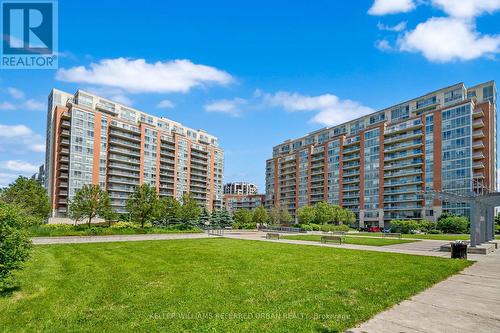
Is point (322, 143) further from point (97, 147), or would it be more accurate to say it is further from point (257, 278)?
point (257, 278)

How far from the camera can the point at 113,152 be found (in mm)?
88750

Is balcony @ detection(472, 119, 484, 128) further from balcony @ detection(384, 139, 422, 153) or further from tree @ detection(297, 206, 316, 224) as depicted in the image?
tree @ detection(297, 206, 316, 224)

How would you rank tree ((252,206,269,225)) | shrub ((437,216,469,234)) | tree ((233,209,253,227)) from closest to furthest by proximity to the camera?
1. shrub ((437,216,469,234))
2. tree ((233,209,253,227))
3. tree ((252,206,269,225))

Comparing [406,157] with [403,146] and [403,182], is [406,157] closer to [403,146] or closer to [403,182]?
[403,146]

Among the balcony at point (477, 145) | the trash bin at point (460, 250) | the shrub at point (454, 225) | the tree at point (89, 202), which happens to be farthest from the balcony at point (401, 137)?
the tree at point (89, 202)

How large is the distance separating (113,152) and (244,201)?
322 feet

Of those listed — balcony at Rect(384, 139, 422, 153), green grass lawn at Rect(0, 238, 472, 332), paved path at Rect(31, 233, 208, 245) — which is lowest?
paved path at Rect(31, 233, 208, 245)

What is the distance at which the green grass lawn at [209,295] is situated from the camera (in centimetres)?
748

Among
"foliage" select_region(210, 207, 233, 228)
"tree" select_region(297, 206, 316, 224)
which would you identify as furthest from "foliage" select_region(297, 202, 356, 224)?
"foliage" select_region(210, 207, 233, 228)

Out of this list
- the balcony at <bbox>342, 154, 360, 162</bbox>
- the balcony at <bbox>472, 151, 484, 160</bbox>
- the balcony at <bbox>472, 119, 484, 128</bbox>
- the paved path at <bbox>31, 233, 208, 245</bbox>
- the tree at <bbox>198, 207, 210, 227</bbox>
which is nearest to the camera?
the paved path at <bbox>31, 233, 208, 245</bbox>

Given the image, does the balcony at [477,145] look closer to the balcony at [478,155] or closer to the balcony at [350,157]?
the balcony at [478,155]

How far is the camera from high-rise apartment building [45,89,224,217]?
80.0 metres

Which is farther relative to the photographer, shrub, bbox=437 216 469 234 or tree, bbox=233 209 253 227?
tree, bbox=233 209 253 227

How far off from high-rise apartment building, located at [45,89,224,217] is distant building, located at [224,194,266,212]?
179 feet
